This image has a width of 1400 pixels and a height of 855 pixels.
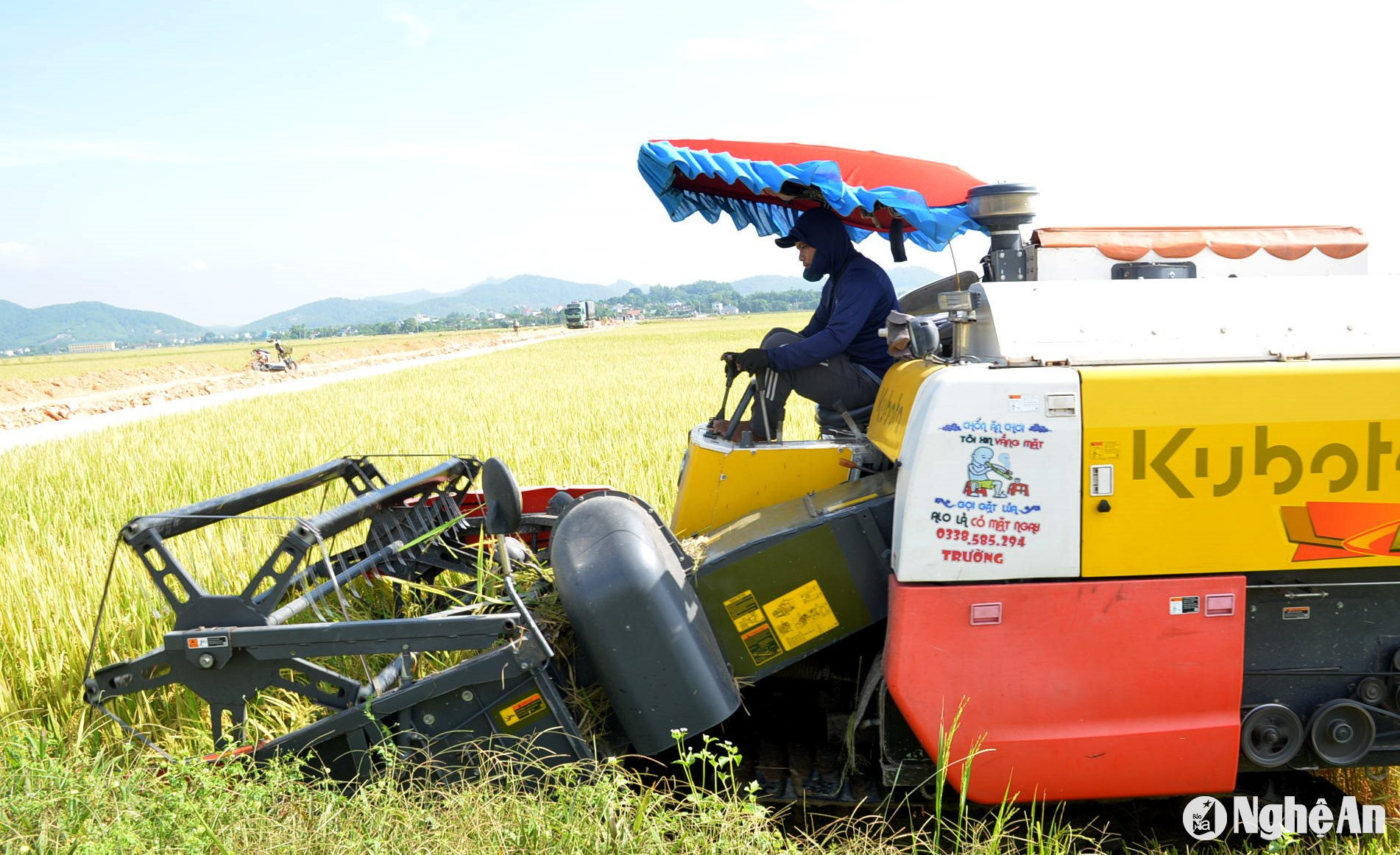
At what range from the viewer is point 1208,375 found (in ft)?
9.39

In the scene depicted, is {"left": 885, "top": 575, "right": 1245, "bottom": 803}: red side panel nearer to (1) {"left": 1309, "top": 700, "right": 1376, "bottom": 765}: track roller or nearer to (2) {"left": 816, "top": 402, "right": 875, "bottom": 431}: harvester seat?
(1) {"left": 1309, "top": 700, "right": 1376, "bottom": 765}: track roller

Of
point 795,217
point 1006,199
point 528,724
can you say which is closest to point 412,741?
point 528,724

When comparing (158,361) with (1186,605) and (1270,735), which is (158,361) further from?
(1270,735)

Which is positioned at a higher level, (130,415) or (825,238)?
(825,238)

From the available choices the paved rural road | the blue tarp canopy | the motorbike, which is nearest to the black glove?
the blue tarp canopy

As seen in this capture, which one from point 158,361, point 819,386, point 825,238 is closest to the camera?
point 819,386

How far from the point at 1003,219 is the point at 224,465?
7.86 meters

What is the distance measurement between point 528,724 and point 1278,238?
5.19m

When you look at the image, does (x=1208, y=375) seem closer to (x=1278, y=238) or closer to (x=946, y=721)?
(x=946, y=721)

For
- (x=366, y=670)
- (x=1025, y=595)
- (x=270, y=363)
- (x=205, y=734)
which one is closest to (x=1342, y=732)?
(x=1025, y=595)

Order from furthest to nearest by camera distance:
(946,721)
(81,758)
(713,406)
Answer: (713,406), (81,758), (946,721)

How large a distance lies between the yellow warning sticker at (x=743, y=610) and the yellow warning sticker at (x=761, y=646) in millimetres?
41

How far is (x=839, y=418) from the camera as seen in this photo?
4.75 m

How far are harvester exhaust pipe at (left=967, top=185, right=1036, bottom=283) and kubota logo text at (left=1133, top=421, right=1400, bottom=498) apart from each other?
2.11m
